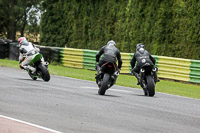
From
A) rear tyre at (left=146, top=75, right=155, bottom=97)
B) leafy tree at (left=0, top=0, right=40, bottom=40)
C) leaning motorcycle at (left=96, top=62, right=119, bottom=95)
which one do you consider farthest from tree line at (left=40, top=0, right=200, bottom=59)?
leafy tree at (left=0, top=0, right=40, bottom=40)

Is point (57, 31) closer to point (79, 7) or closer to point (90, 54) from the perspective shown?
point (79, 7)

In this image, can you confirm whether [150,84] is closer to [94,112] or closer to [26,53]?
[94,112]

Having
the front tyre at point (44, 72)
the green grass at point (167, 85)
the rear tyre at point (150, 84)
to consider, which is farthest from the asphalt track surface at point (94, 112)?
the green grass at point (167, 85)

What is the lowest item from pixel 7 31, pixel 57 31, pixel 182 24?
pixel 7 31

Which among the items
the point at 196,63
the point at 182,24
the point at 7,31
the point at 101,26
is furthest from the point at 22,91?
the point at 7,31

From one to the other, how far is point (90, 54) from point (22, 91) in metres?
13.7

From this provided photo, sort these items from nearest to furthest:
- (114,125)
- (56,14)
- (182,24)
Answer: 1. (114,125)
2. (182,24)
3. (56,14)

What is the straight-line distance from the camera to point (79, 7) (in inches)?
1254

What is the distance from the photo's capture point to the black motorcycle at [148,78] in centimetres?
1335

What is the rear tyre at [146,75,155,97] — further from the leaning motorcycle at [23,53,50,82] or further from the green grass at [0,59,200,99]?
the leaning motorcycle at [23,53,50,82]

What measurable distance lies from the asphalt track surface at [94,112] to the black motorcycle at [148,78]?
0.68 metres

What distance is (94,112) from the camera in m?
9.32

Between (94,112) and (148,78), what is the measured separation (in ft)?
14.2

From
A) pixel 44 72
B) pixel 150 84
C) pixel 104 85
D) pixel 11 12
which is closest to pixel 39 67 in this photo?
pixel 44 72
